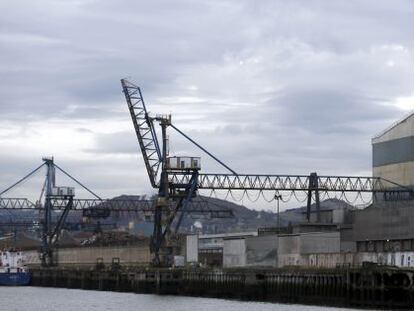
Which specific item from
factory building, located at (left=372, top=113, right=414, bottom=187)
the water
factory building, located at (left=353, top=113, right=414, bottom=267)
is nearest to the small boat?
the water

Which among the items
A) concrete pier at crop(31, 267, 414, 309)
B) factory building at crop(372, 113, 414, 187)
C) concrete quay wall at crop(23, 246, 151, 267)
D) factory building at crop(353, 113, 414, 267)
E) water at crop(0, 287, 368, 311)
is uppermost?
factory building at crop(372, 113, 414, 187)

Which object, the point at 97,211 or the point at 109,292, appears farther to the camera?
the point at 97,211

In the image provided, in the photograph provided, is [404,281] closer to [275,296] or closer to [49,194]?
[275,296]

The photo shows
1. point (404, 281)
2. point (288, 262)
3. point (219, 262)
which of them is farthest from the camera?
point (219, 262)

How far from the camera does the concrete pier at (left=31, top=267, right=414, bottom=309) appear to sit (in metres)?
80.2

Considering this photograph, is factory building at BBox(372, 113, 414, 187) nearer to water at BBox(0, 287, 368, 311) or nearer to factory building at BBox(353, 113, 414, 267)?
factory building at BBox(353, 113, 414, 267)

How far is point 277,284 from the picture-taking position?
97750 mm

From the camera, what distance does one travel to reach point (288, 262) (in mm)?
109938

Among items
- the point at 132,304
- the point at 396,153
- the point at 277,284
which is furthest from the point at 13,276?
the point at 277,284

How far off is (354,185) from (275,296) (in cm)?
3971

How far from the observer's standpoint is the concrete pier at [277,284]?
263ft

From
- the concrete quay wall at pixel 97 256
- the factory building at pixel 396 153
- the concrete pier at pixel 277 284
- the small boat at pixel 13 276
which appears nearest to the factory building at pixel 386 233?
the concrete pier at pixel 277 284

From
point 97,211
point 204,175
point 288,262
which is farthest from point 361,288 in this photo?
point 97,211

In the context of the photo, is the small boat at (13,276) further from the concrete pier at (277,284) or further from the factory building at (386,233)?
the factory building at (386,233)
